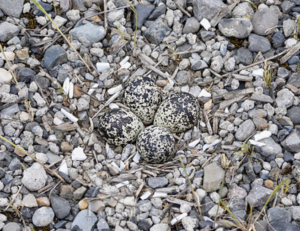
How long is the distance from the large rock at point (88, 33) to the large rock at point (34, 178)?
1.57m

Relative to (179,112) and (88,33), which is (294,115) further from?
(88,33)

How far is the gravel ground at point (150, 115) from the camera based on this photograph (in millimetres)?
2818

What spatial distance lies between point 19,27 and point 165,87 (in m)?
1.84

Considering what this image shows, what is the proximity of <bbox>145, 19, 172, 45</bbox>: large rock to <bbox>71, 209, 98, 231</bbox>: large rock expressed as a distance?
83.1 inches

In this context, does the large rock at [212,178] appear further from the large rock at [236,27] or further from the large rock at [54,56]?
the large rock at [54,56]

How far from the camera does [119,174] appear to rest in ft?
10.3

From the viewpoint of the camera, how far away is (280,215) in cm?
269

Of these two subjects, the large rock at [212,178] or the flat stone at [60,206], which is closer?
the flat stone at [60,206]

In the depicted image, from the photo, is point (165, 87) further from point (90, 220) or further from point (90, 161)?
point (90, 220)

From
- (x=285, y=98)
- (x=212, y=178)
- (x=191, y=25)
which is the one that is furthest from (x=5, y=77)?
(x=285, y=98)

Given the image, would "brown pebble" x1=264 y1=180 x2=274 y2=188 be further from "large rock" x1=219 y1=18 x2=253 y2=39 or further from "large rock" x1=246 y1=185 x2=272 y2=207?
"large rock" x1=219 y1=18 x2=253 y2=39

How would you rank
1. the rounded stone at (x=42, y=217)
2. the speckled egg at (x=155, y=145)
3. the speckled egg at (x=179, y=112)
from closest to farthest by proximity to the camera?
the rounded stone at (x=42, y=217), the speckled egg at (x=155, y=145), the speckled egg at (x=179, y=112)

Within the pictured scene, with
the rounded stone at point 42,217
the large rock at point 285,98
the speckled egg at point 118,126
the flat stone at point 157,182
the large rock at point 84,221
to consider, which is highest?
the large rock at point 285,98

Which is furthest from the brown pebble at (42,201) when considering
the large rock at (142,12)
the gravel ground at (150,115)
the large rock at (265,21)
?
the large rock at (265,21)
